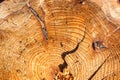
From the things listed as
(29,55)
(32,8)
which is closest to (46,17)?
(32,8)

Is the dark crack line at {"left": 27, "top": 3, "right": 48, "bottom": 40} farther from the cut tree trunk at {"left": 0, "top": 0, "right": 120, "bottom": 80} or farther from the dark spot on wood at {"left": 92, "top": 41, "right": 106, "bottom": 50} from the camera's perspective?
the dark spot on wood at {"left": 92, "top": 41, "right": 106, "bottom": 50}

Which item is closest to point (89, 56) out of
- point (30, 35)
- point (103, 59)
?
point (103, 59)

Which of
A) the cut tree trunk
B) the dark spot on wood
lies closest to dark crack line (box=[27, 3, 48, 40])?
the cut tree trunk

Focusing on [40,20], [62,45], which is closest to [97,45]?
[62,45]

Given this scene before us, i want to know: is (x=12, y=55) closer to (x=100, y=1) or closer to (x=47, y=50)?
(x=47, y=50)

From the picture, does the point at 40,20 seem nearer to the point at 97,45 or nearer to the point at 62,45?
the point at 62,45

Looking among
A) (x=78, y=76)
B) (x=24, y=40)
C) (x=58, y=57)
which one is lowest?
(x=78, y=76)

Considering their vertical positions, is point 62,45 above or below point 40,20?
below

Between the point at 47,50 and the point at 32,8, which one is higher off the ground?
the point at 32,8
